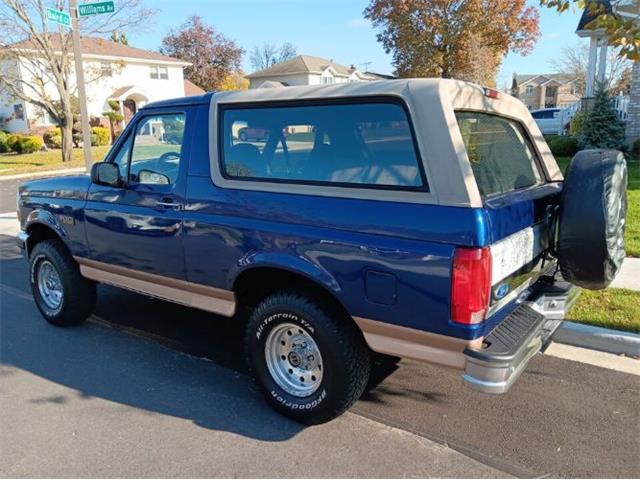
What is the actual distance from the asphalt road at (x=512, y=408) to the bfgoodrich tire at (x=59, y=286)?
340 mm

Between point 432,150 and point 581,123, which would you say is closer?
point 432,150

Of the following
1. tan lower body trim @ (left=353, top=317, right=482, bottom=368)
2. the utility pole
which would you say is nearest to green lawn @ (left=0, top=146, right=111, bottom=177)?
the utility pole

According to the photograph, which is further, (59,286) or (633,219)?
(633,219)

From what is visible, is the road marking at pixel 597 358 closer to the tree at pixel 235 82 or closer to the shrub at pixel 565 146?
the shrub at pixel 565 146

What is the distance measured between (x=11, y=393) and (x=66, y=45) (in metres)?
19.5

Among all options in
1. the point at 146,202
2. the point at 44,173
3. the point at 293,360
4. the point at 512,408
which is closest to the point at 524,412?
the point at 512,408

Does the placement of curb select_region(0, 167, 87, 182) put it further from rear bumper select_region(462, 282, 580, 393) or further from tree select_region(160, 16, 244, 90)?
tree select_region(160, 16, 244, 90)

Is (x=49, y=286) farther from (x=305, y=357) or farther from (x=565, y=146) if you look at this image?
(x=565, y=146)

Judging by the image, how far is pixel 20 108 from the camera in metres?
31.7

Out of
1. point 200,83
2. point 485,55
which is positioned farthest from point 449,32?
point 200,83

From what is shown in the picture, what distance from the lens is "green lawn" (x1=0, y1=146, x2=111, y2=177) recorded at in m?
20.1

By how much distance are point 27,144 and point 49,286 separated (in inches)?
1032

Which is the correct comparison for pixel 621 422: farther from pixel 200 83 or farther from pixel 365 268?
pixel 200 83

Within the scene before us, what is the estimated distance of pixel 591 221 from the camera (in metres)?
2.93
